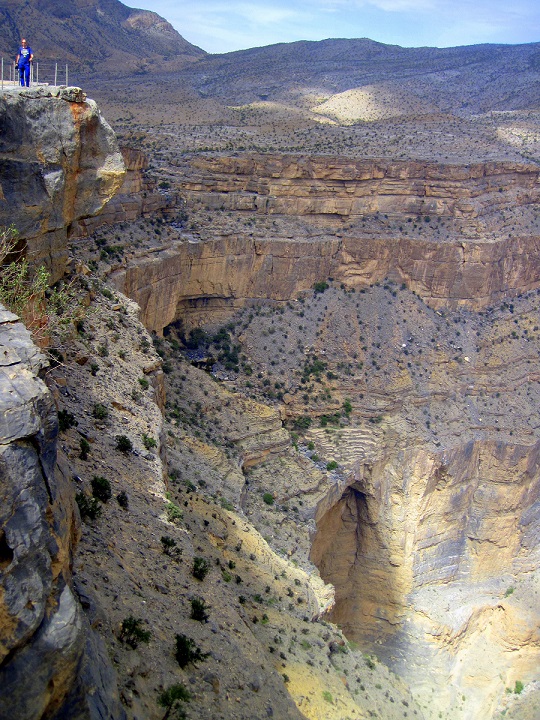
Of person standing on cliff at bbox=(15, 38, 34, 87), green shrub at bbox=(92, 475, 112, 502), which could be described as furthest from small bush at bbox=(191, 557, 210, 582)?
person standing on cliff at bbox=(15, 38, 34, 87)

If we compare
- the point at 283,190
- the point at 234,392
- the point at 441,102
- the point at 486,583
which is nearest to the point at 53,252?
the point at 234,392

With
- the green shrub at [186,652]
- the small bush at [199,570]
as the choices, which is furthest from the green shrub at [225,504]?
the green shrub at [186,652]

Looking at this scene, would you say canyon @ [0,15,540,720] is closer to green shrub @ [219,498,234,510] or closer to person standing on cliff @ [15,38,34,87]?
green shrub @ [219,498,234,510]

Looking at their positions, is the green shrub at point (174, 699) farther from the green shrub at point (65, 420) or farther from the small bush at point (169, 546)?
the green shrub at point (65, 420)

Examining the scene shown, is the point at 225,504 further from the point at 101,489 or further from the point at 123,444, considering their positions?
the point at 101,489

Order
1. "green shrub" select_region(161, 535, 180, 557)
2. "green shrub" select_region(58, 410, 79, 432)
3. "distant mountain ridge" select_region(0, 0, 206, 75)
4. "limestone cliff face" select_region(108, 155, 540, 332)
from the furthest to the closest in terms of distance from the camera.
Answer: "distant mountain ridge" select_region(0, 0, 206, 75), "limestone cliff face" select_region(108, 155, 540, 332), "green shrub" select_region(58, 410, 79, 432), "green shrub" select_region(161, 535, 180, 557)

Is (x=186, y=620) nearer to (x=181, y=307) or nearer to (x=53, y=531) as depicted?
(x=53, y=531)
